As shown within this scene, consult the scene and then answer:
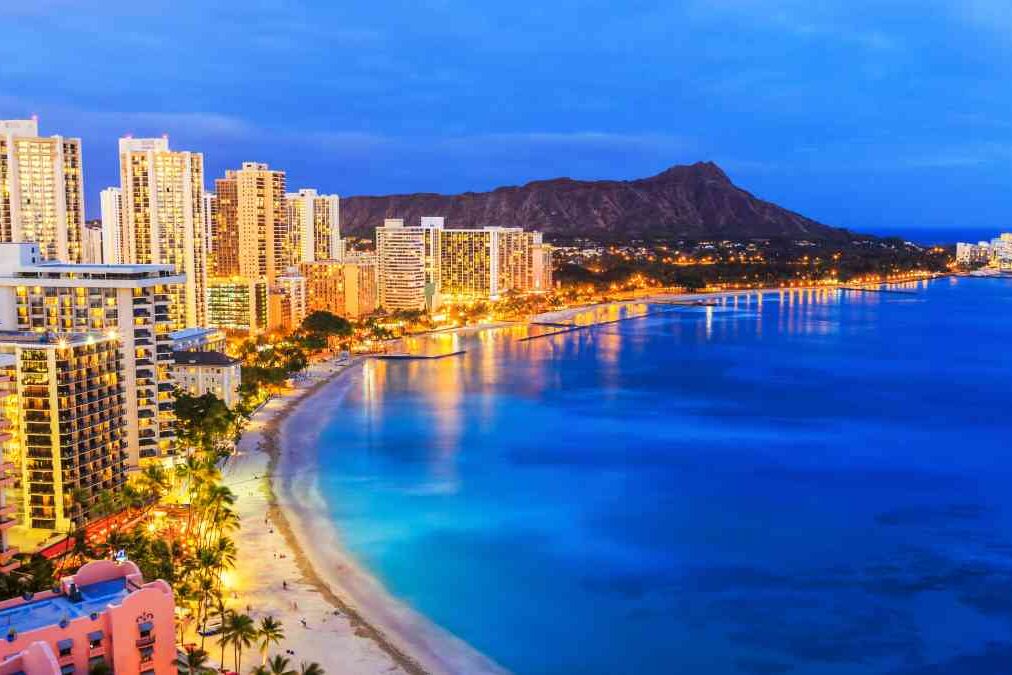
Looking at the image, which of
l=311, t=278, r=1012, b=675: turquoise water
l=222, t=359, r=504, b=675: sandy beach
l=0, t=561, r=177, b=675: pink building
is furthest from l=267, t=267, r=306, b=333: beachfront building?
l=0, t=561, r=177, b=675: pink building

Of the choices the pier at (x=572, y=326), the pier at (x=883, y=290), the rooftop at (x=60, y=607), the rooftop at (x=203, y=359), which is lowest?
the rooftop at (x=60, y=607)

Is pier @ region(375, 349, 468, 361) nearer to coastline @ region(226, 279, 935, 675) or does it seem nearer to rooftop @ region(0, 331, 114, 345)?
coastline @ region(226, 279, 935, 675)

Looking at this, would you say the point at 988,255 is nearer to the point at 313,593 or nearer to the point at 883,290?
the point at 883,290

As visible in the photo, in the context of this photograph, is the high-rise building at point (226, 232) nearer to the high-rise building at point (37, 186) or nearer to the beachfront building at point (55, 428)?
the high-rise building at point (37, 186)

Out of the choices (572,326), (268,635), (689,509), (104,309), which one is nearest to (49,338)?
(104,309)

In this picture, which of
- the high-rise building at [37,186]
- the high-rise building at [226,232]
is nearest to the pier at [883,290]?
the high-rise building at [226,232]

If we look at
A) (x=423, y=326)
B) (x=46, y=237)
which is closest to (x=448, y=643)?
(x=46, y=237)
